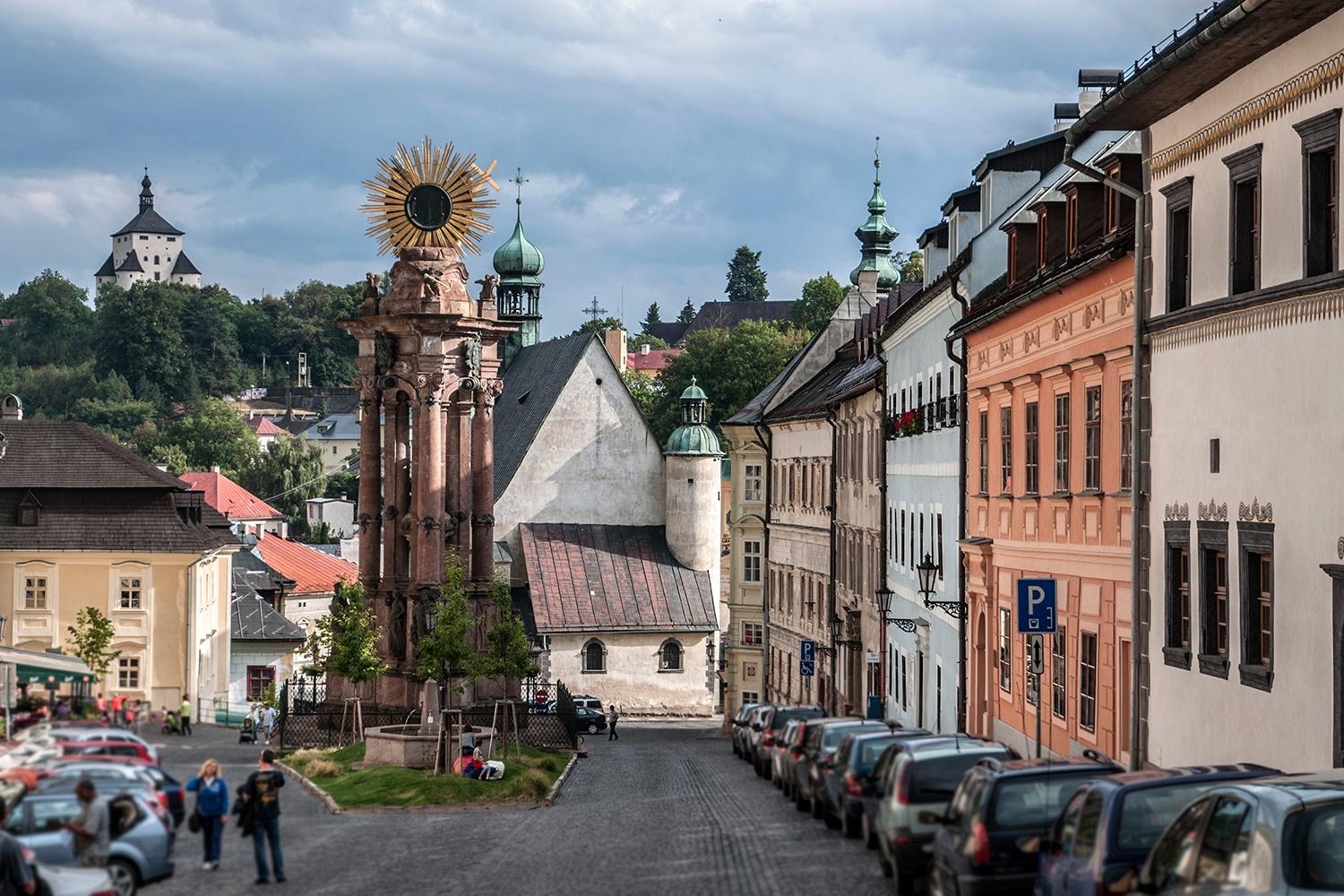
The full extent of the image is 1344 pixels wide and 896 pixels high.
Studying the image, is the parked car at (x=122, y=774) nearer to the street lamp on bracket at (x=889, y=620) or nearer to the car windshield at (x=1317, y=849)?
the car windshield at (x=1317, y=849)

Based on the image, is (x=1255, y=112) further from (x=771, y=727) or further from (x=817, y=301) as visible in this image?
(x=817, y=301)

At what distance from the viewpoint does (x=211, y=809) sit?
20.4 m

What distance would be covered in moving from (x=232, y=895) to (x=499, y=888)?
151 inches

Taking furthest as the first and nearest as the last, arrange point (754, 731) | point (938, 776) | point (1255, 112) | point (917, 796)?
point (754, 731), point (1255, 112), point (938, 776), point (917, 796)

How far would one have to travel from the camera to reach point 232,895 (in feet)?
65.8

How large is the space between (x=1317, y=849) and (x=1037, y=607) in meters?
13.8

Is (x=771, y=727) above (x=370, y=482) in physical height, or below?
below

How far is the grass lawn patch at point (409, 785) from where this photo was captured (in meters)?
38.5

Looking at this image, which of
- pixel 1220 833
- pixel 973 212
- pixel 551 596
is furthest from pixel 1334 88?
pixel 551 596

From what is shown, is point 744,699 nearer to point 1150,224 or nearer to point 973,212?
point 973,212

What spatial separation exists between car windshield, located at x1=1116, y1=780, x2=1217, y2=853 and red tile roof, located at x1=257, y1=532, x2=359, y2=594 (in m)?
71.6

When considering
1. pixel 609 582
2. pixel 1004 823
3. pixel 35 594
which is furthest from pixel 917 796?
pixel 609 582

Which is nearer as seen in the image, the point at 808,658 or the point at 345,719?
the point at 345,719

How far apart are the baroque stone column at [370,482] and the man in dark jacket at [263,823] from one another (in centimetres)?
3162
